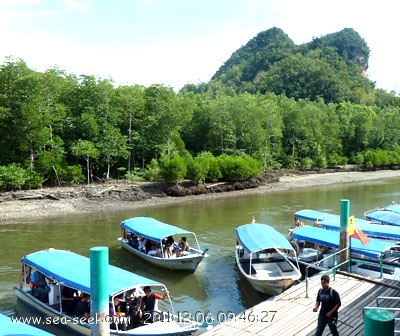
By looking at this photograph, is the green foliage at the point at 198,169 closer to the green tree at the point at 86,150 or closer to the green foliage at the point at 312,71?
the green tree at the point at 86,150

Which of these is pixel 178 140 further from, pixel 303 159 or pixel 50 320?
pixel 50 320

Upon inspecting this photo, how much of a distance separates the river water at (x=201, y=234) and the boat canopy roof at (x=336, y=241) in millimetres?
3895

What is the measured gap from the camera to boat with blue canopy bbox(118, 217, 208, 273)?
2012cm

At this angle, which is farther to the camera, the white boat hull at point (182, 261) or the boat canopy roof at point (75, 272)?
the white boat hull at point (182, 261)

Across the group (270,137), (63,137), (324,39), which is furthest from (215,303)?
(324,39)

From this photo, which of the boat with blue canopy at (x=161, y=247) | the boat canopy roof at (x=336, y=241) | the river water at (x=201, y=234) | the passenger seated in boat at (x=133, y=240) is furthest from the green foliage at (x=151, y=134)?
the boat canopy roof at (x=336, y=241)

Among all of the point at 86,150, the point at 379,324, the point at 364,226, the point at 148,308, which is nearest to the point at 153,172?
the point at 86,150

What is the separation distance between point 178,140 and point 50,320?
138ft

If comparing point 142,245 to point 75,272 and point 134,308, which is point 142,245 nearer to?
point 75,272

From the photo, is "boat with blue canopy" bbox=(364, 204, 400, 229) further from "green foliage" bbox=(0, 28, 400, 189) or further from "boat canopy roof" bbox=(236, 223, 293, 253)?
"green foliage" bbox=(0, 28, 400, 189)

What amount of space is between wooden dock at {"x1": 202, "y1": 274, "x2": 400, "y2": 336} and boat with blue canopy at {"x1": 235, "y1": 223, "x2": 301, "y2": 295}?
86.4 inches

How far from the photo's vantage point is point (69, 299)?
47.0 ft

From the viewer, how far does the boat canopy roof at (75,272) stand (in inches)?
527

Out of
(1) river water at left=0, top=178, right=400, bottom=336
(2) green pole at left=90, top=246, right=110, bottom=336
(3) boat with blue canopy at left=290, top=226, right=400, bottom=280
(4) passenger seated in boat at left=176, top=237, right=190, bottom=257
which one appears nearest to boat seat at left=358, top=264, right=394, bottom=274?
(3) boat with blue canopy at left=290, top=226, right=400, bottom=280
